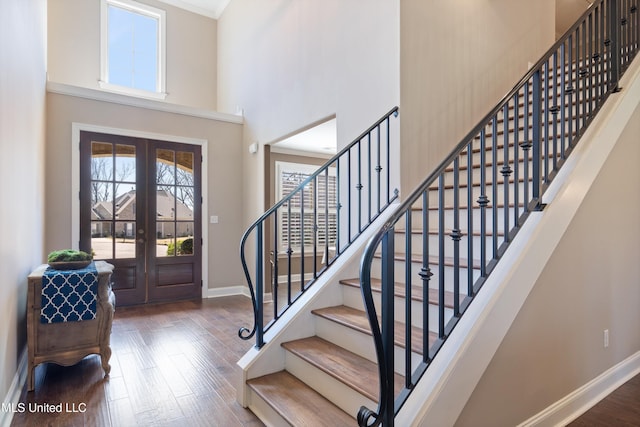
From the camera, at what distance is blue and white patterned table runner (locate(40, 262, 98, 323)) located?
2.57 m

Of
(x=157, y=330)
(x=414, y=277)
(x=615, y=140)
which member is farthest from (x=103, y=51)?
(x=615, y=140)

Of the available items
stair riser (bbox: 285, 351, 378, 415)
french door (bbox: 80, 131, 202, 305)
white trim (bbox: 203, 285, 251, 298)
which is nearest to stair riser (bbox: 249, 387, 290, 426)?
stair riser (bbox: 285, 351, 378, 415)

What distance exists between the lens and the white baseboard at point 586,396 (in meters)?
1.93

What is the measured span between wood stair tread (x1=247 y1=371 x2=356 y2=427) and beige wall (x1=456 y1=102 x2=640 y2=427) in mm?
676

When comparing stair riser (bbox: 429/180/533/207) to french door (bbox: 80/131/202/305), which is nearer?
stair riser (bbox: 429/180/533/207)

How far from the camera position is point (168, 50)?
6.32 metres

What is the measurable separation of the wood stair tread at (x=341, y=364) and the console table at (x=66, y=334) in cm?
146

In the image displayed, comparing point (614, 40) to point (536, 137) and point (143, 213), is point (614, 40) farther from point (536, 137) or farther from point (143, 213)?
point (143, 213)

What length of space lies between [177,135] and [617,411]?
17.6 feet

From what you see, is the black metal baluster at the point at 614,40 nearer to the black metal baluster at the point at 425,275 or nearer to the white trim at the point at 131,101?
the black metal baluster at the point at 425,275

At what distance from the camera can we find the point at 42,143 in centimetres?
391

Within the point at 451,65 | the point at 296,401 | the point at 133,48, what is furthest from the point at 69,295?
the point at 133,48

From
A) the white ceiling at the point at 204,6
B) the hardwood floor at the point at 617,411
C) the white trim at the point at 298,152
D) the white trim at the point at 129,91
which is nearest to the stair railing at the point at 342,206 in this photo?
the hardwood floor at the point at 617,411

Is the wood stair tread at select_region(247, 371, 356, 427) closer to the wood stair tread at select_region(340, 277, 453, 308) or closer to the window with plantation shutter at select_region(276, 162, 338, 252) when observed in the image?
the wood stair tread at select_region(340, 277, 453, 308)
